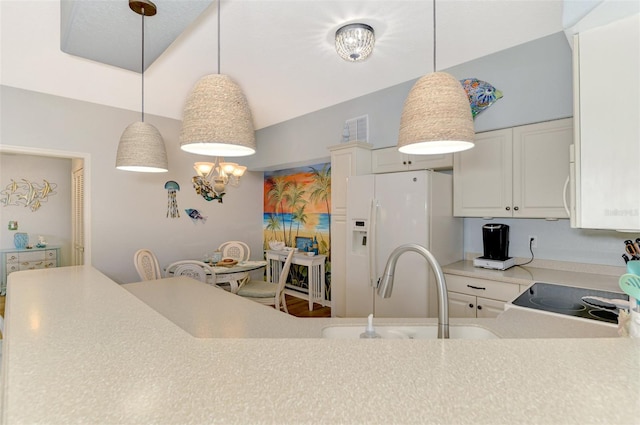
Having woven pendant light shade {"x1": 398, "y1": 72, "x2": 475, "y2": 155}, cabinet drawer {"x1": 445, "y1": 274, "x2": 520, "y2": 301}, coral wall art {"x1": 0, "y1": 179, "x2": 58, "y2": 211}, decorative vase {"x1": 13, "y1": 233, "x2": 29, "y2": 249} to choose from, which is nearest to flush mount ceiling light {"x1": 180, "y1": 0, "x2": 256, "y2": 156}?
woven pendant light shade {"x1": 398, "y1": 72, "x2": 475, "y2": 155}

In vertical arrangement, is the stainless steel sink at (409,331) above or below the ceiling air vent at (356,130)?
below

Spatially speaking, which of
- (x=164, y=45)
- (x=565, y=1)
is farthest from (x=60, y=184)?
(x=565, y=1)

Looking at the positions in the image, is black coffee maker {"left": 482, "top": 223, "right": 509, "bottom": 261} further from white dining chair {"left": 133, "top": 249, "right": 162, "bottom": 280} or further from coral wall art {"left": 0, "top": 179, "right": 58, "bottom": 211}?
coral wall art {"left": 0, "top": 179, "right": 58, "bottom": 211}

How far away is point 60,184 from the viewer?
18.6 ft

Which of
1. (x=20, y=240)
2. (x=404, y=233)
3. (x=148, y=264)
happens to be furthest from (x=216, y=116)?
(x=20, y=240)

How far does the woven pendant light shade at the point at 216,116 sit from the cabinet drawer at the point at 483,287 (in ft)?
6.58

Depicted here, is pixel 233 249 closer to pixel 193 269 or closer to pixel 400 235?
pixel 193 269

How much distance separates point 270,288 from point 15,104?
3.21 metres

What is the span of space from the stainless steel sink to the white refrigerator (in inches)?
50.0

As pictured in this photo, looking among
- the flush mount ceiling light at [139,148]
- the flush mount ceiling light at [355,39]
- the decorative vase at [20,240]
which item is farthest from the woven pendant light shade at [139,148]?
the decorative vase at [20,240]

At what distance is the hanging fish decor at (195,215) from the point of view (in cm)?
450

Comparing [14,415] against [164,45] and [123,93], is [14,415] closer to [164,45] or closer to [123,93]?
[164,45]

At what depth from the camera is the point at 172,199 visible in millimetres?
4348

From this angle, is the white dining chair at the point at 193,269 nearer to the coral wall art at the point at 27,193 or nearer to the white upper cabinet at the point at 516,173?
the white upper cabinet at the point at 516,173
